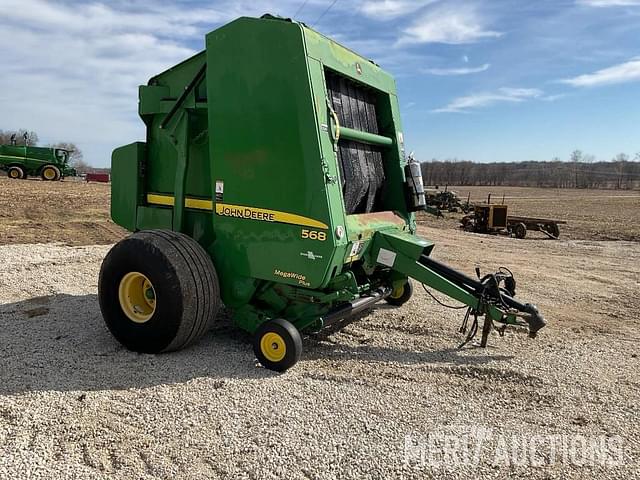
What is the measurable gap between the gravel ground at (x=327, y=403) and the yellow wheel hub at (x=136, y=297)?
35 cm

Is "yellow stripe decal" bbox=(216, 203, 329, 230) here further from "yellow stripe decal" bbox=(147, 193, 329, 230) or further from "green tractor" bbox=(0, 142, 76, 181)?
"green tractor" bbox=(0, 142, 76, 181)

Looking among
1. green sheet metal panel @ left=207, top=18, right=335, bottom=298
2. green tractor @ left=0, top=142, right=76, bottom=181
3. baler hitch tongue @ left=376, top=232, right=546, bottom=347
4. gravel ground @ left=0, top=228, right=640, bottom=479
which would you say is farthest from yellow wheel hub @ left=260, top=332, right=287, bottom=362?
green tractor @ left=0, top=142, right=76, bottom=181

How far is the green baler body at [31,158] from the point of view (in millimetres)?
27844

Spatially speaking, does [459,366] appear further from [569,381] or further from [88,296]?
[88,296]

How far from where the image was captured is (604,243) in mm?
13898

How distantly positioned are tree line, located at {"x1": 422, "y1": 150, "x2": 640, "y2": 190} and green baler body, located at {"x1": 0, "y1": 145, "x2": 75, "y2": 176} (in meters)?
57.6

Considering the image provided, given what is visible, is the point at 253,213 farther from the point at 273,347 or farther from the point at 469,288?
the point at 469,288

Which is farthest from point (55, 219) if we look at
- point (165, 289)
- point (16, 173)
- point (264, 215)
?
point (16, 173)

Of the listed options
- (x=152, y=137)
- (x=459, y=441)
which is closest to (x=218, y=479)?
(x=459, y=441)

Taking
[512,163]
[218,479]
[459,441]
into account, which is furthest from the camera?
[512,163]

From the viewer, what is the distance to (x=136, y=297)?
14.7 ft

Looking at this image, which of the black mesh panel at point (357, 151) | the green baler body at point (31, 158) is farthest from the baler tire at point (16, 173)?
the black mesh panel at point (357, 151)

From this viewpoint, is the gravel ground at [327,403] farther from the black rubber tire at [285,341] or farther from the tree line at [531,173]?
the tree line at [531,173]

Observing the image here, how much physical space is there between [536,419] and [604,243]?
12.5 meters
